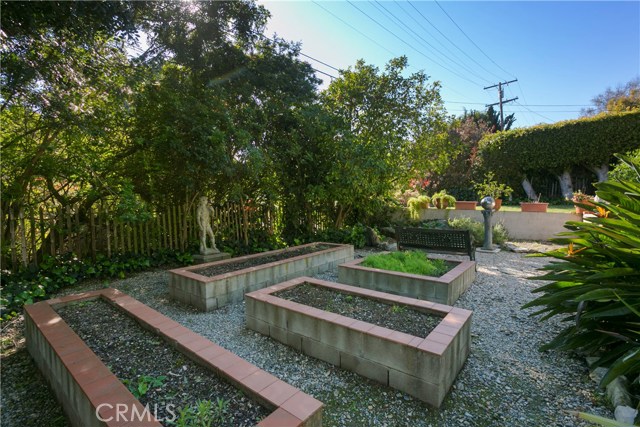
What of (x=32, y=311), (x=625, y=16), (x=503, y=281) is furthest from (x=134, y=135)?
(x=625, y=16)

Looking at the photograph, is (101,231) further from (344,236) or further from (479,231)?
(479,231)

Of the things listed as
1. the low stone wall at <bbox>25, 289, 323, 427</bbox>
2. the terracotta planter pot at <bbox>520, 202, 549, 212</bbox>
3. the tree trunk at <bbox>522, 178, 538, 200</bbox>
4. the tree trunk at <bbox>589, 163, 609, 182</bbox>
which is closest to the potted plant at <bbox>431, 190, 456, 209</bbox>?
the terracotta planter pot at <bbox>520, 202, 549, 212</bbox>

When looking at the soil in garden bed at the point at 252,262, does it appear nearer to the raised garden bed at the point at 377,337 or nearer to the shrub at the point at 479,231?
the raised garden bed at the point at 377,337

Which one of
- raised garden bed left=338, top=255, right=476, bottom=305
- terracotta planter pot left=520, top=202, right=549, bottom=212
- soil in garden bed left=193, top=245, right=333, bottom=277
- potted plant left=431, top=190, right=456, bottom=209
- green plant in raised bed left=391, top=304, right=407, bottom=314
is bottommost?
raised garden bed left=338, top=255, right=476, bottom=305

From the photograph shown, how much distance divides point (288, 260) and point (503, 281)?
3.70 metres

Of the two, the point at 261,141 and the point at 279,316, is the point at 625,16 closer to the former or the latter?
the point at 261,141

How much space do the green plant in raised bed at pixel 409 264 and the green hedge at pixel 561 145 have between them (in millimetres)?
Answer: 12466

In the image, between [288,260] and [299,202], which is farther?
[299,202]

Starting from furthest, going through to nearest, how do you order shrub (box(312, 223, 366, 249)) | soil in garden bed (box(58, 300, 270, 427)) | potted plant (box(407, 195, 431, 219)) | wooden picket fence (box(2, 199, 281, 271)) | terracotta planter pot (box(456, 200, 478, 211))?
terracotta planter pot (box(456, 200, 478, 211)) → potted plant (box(407, 195, 431, 219)) → shrub (box(312, 223, 366, 249)) → wooden picket fence (box(2, 199, 281, 271)) → soil in garden bed (box(58, 300, 270, 427))

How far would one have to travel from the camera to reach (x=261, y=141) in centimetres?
612

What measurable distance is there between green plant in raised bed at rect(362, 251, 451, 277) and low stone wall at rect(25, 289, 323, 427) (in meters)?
3.00

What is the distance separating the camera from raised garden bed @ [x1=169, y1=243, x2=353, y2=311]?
3795 millimetres
